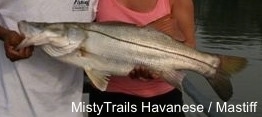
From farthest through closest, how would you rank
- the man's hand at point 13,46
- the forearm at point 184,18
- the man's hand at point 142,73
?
the forearm at point 184,18, the man's hand at point 142,73, the man's hand at point 13,46

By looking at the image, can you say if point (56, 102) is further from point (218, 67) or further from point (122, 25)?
point (218, 67)

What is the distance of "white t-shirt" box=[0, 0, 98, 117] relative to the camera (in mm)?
3352

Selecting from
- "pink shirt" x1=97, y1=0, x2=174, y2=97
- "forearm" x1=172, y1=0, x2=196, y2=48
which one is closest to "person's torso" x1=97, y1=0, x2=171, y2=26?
"pink shirt" x1=97, y1=0, x2=174, y2=97

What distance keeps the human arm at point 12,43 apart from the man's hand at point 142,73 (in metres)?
0.73

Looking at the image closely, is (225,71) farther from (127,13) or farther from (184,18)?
(127,13)

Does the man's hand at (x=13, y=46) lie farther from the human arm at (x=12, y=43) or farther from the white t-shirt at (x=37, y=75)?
the white t-shirt at (x=37, y=75)

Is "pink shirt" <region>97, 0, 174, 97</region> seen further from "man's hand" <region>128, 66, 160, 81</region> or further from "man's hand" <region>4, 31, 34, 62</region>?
"man's hand" <region>4, 31, 34, 62</region>

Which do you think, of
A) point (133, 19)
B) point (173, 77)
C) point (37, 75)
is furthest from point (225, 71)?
point (37, 75)

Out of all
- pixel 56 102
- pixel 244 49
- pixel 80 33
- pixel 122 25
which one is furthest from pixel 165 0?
pixel 244 49

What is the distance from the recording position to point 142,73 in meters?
3.70

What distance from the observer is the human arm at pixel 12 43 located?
3227 millimetres

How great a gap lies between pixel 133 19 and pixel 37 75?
798mm

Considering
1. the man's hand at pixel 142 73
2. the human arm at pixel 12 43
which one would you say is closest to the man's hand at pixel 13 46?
the human arm at pixel 12 43

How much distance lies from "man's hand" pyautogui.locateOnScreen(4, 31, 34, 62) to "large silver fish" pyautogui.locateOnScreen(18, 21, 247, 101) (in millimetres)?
38
